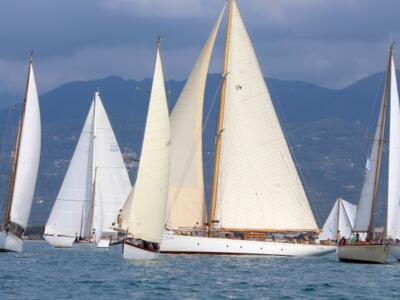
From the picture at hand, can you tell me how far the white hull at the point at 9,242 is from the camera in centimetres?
8169

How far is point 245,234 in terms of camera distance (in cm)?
7750

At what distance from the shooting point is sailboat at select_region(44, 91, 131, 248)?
11038 centimetres

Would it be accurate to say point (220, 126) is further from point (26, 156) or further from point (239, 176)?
point (26, 156)

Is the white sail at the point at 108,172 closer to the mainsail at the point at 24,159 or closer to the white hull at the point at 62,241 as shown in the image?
the white hull at the point at 62,241

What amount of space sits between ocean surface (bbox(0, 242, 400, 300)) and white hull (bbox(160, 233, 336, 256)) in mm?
1244

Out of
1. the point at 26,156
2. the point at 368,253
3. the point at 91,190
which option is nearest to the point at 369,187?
the point at 368,253

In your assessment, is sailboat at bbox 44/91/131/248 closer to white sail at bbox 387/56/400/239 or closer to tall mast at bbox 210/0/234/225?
tall mast at bbox 210/0/234/225

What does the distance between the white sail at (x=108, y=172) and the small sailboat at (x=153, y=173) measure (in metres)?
47.5

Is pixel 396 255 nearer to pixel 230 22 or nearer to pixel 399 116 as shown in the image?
pixel 399 116

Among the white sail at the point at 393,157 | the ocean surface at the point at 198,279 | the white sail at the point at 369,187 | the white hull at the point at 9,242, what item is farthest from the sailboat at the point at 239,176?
the white hull at the point at 9,242

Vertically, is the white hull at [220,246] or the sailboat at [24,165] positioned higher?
the sailboat at [24,165]

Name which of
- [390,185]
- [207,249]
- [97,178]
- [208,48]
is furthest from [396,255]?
[97,178]

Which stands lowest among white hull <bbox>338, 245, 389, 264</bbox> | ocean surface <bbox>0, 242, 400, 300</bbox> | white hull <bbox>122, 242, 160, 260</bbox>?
ocean surface <bbox>0, 242, 400, 300</bbox>

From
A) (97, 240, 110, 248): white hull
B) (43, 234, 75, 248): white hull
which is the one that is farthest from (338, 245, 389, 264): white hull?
(43, 234, 75, 248): white hull
